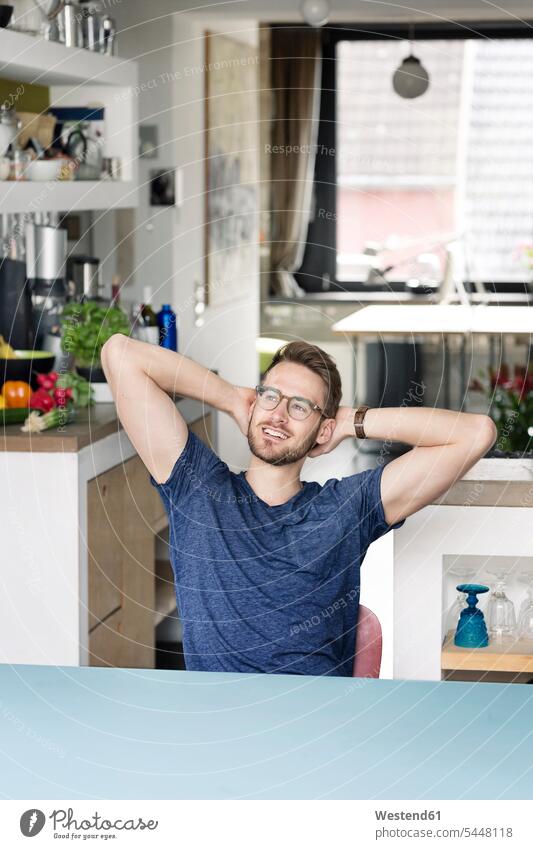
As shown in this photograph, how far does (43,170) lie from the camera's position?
10.6 feet

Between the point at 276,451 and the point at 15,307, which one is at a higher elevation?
the point at 15,307

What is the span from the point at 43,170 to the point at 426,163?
14.7 feet

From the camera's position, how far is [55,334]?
3.47 metres

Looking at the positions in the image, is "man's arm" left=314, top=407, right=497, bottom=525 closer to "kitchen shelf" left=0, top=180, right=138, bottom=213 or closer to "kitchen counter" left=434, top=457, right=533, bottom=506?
"kitchen counter" left=434, top=457, right=533, bottom=506

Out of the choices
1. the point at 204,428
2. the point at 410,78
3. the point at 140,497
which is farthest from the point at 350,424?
the point at 410,78

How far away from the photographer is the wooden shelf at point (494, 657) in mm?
2277

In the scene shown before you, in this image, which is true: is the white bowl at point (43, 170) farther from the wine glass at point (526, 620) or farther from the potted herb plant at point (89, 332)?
the wine glass at point (526, 620)

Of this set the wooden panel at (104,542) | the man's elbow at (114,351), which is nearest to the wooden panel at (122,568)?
the wooden panel at (104,542)

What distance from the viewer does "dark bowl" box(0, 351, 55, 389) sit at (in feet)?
10.1

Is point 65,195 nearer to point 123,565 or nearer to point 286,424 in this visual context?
point 123,565
